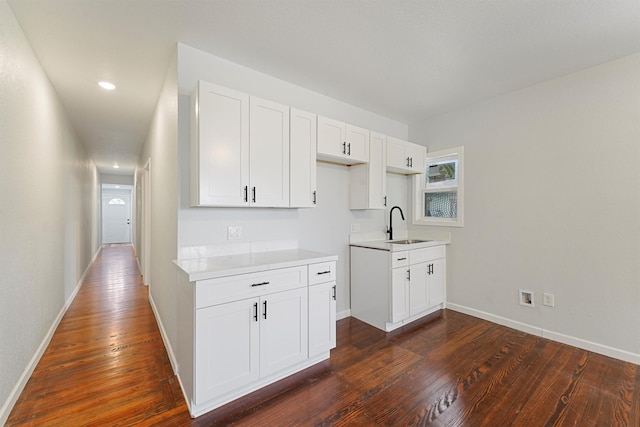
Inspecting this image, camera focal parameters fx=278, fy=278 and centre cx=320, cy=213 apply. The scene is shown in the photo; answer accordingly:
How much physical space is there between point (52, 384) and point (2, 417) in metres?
0.39

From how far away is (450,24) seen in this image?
195cm

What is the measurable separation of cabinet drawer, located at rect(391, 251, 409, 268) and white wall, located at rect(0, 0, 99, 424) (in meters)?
2.93

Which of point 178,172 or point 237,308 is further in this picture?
point 178,172

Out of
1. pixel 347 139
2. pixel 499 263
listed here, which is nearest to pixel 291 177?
pixel 347 139

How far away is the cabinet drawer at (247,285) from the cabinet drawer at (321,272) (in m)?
0.07

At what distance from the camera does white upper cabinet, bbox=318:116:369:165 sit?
267 centimetres

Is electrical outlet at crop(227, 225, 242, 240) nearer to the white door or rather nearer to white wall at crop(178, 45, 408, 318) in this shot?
white wall at crop(178, 45, 408, 318)

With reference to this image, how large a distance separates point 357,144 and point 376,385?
86.6 inches

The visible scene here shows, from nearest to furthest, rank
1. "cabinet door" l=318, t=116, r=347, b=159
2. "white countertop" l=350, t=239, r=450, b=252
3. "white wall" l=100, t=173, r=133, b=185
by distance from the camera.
Answer: "cabinet door" l=318, t=116, r=347, b=159 < "white countertop" l=350, t=239, r=450, b=252 < "white wall" l=100, t=173, r=133, b=185

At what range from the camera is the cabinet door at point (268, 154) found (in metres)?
2.21

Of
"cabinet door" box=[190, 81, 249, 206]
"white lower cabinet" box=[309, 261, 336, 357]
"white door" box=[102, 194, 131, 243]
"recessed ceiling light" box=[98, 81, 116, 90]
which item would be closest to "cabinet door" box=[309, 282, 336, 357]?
"white lower cabinet" box=[309, 261, 336, 357]

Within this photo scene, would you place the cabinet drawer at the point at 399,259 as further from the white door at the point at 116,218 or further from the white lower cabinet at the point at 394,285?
the white door at the point at 116,218

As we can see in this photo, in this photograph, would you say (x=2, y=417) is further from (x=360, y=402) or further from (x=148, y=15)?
(x=148, y=15)

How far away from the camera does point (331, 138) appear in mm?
2730
